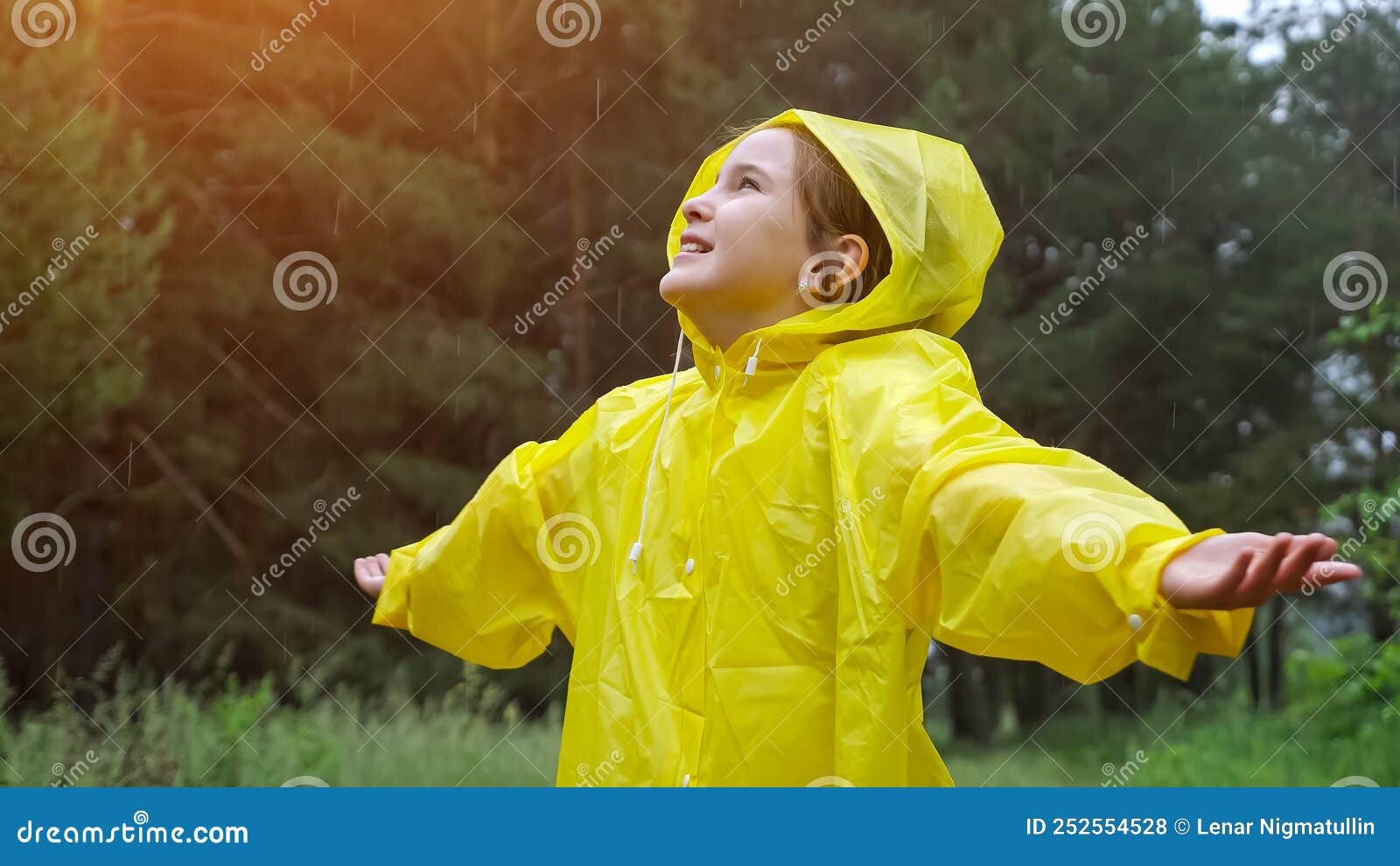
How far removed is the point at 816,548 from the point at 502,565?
84cm

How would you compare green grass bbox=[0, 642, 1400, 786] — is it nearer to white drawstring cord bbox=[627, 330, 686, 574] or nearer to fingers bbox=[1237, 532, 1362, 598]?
white drawstring cord bbox=[627, 330, 686, 574]

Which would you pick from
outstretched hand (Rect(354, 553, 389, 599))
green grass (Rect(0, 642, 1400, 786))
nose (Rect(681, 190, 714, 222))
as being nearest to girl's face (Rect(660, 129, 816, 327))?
nose (Rect(681, 190, 714, 222))

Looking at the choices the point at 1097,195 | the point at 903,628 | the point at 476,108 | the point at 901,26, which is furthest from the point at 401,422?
the point at 903,628

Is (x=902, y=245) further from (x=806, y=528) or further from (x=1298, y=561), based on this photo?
(x=1298, y=561)

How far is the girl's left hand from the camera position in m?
1.73

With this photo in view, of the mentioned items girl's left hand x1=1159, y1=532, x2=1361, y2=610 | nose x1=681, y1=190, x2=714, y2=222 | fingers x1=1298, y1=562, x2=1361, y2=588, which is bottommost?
nose x1=681, y1=190, x2=714, y2=222

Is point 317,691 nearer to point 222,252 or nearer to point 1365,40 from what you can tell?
point 222,252

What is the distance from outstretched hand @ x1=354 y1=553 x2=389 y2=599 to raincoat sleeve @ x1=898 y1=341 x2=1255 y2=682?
1.33 metres

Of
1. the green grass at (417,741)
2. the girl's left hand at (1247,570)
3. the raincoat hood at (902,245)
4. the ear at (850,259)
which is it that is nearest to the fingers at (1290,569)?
the girl's left hand at (1247,570)

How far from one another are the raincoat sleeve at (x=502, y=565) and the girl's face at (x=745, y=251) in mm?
422

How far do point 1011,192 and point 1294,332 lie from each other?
2.29 meters

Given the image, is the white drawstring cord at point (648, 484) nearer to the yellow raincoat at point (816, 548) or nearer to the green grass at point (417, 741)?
the yellow raincoat at point (816, 548)

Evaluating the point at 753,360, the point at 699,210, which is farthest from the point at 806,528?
the point at 699,210

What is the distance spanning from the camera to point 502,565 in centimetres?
303
